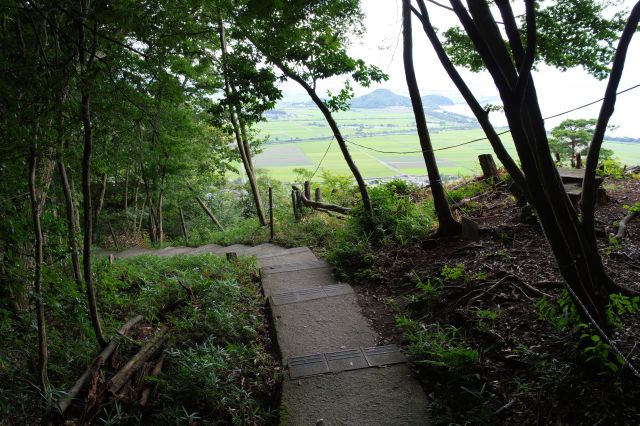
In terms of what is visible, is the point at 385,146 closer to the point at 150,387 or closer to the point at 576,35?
the point at 576,35

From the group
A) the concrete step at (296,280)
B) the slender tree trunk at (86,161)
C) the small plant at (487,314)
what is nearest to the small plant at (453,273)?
the small plant at (487,314)

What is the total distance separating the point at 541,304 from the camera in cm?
321

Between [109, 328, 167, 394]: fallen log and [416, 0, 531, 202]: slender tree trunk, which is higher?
[416, 0, 531, 202]: slender tree trunk

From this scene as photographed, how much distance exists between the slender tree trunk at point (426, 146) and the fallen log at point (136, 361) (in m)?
4.26

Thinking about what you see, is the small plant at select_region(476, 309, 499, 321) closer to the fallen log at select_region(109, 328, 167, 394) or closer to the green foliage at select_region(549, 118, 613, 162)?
the fallen log at select_region(109, 328, 167, 394)

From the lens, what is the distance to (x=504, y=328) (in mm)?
3588

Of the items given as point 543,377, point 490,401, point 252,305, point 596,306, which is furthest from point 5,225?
point 596,306

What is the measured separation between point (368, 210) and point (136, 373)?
4.88 metres

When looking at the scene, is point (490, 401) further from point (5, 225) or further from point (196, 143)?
point (196, 143)

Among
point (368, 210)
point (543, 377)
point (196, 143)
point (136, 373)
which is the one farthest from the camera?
point (196, 143)

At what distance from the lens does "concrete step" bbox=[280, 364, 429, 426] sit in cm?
303

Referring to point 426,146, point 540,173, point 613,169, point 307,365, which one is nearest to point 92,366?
point 307,365

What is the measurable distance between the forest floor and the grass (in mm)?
1457

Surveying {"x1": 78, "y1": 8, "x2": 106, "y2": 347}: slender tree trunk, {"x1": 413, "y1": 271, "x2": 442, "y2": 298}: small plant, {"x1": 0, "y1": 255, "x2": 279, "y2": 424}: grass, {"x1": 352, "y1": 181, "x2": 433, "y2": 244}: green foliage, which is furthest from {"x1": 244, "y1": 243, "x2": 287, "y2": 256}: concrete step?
{"x1": 78, "y1": 8, "x2": 106, "y2": 347}: slender tree trunk
